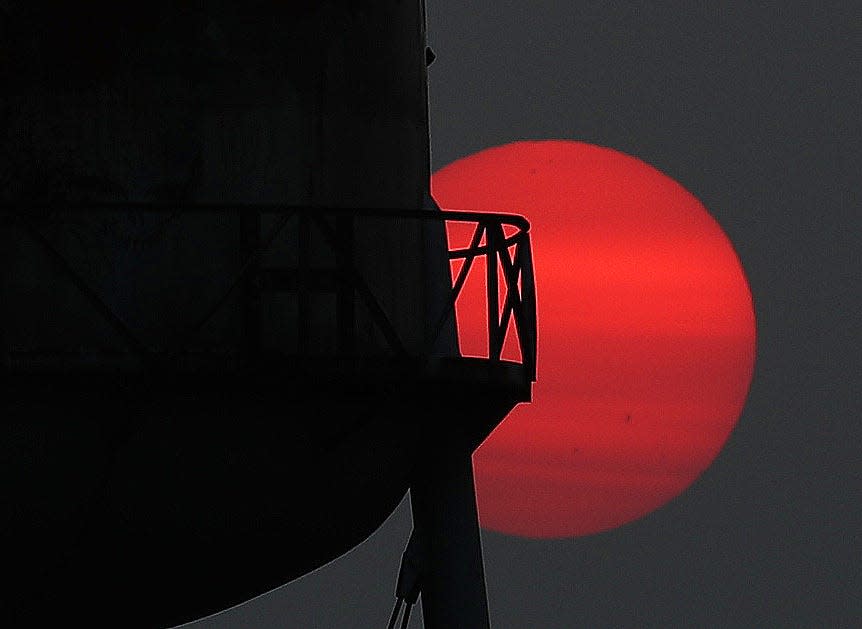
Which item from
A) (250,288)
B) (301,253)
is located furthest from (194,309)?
(301,253)

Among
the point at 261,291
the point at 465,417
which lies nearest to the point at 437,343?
the point at 465,417

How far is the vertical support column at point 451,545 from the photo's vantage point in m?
25.0

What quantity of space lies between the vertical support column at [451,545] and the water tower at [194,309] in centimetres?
96

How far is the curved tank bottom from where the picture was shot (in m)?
22.3

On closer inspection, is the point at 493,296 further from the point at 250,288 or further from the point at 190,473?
the point at 190,473

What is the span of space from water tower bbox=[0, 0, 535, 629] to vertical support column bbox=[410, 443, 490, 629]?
965 millimetres

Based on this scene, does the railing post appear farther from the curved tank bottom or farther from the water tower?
the curved tank bottom

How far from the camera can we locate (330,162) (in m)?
23.7

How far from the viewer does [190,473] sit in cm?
2266

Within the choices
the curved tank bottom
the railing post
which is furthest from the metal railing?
the curved tank bottom

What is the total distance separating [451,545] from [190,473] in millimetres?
3264

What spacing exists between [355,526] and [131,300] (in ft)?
9.28

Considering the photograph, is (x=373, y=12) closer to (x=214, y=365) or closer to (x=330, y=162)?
(x=330, y=162)

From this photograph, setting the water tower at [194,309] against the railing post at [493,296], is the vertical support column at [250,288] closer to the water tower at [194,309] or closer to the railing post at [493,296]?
the water tower at [194,309]
